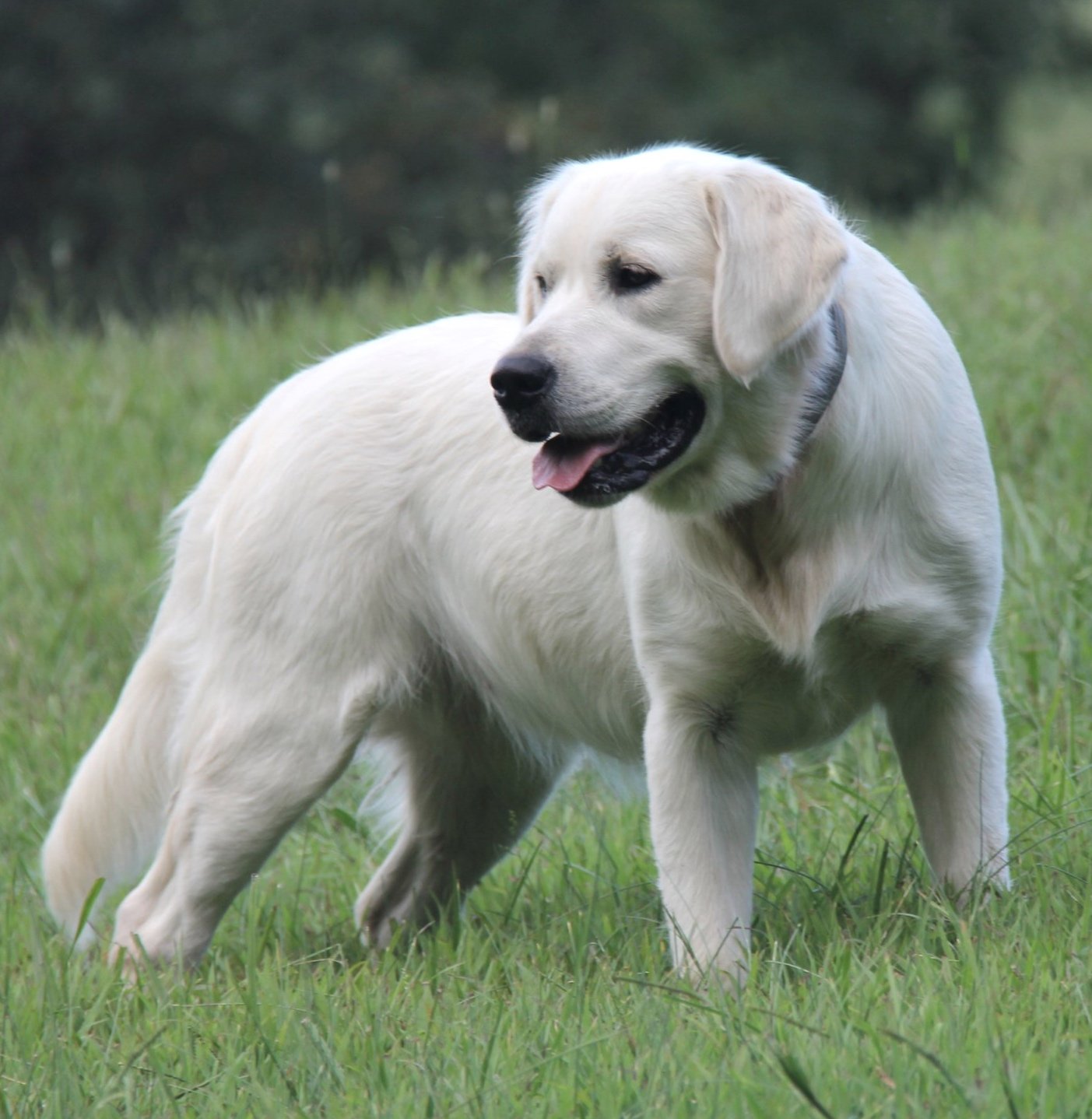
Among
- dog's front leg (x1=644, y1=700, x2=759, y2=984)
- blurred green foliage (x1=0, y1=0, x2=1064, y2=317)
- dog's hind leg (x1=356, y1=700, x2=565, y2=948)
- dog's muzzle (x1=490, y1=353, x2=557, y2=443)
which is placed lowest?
blurred green foliage (x1=0, y1=0, x2=1064, y2=317)

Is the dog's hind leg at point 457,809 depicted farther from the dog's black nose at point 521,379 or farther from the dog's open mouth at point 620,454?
the dog's black nose at point 521,379

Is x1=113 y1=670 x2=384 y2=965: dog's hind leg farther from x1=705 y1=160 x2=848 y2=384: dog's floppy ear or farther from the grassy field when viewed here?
x1=705 y1=160 x2=848 y2=384: dog's floppy ear

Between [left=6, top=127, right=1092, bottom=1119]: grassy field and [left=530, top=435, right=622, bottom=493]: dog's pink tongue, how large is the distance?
0.97 meters

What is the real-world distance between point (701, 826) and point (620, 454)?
0.79 m

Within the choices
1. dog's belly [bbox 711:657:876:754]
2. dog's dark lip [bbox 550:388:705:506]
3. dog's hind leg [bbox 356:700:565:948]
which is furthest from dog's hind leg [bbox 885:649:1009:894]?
dog's hind leg [bbox 356:700:565:948]

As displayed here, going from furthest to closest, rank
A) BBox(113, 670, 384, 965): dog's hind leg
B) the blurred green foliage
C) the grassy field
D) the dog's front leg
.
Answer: the blurred green foliage
BBox(113, 670, 384, 965): dog's hind leg
the dog's front leg
the grassy field

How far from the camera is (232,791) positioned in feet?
13.8

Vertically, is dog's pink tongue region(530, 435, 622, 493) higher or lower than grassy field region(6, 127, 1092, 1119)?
higher

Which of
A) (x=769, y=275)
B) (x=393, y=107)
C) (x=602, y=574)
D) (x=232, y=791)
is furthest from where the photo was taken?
(x=393, y=107)

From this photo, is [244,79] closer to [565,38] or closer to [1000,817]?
[565,38]

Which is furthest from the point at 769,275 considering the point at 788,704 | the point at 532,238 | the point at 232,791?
the point at 232,791

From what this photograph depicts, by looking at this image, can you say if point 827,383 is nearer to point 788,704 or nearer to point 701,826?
point 788,704

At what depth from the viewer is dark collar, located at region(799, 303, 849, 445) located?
3373 millimetres

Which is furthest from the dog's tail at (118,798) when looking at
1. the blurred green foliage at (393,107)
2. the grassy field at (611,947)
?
the blurred green foliage at (393,107)
